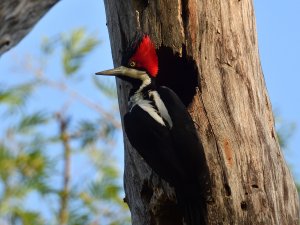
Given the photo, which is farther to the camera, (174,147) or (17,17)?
(17,17)

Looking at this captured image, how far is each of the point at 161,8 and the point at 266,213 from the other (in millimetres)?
1308

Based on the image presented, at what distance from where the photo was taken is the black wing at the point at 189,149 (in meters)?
3.49

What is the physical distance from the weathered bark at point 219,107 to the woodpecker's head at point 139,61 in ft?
0.25

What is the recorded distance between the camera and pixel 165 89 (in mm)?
3756

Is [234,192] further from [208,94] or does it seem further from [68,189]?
[68,189]

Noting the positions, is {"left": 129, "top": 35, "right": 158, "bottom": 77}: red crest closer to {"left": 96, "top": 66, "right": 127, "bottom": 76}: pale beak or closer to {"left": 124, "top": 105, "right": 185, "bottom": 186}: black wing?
{"left": 96, "top": 66, "right": 127, "bottom": 76}: pale beak

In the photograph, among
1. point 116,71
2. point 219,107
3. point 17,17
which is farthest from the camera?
point 17,17

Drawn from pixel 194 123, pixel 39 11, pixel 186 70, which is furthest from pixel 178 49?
pixel 39 11

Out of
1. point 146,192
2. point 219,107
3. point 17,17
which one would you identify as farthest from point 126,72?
point 17,17

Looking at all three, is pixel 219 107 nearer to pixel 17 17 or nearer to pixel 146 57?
pixel 146 57

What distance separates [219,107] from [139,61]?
0.55 metres

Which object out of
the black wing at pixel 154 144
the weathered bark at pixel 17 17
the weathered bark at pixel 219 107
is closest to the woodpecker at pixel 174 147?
the black wing at pixel 154 144

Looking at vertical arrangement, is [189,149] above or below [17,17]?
below

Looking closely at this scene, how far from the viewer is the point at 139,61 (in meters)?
3.95
